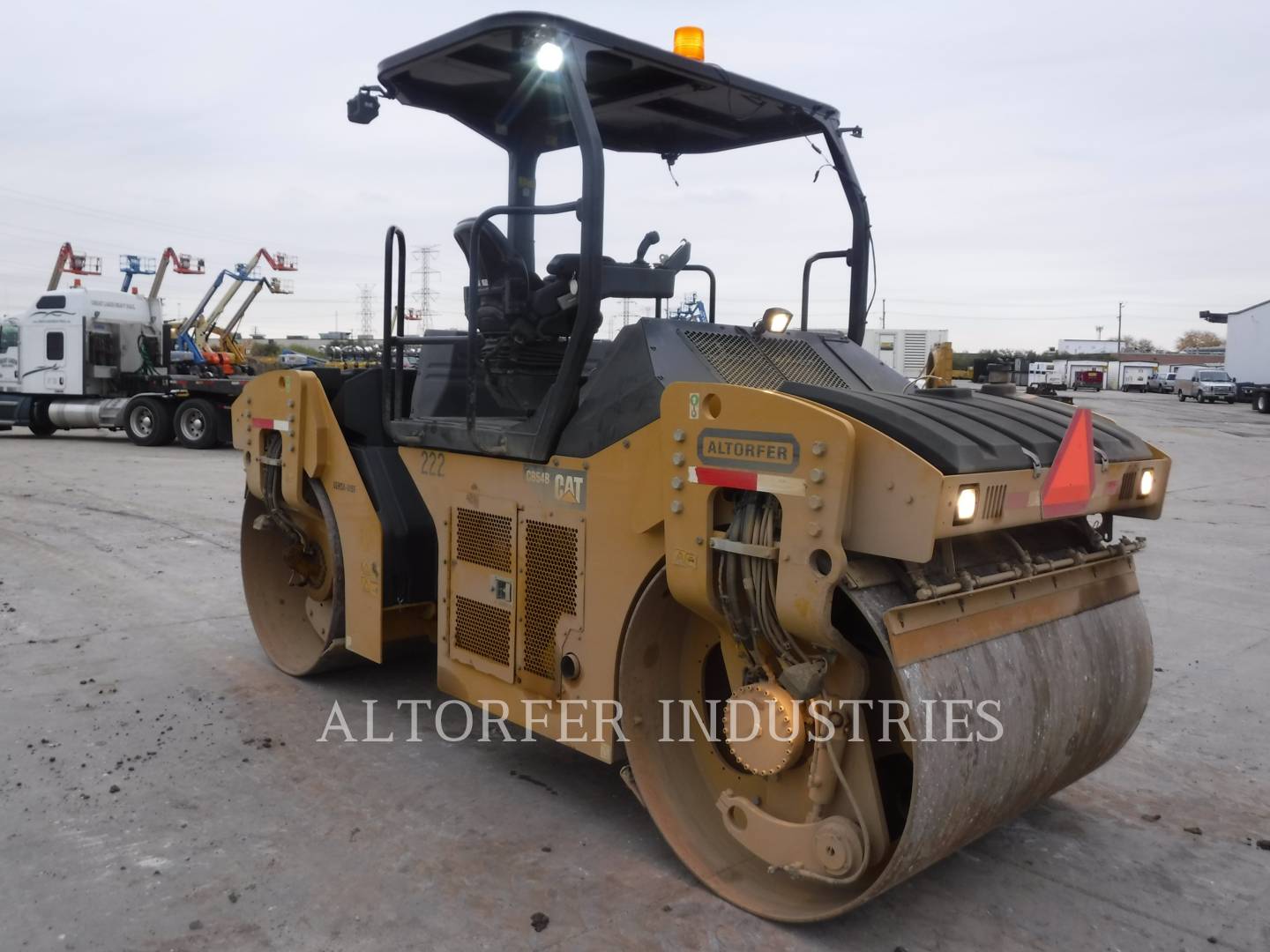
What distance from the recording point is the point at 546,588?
3701 millimetres

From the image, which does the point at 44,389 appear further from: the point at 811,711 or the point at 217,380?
the point at 811,711

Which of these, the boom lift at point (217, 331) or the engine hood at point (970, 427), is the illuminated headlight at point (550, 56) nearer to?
the engine hood at point (970, 427)

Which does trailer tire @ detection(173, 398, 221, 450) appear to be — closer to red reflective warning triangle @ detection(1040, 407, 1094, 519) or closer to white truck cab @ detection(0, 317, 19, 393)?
white truck cab @ detection(0, 317, 19, 393)

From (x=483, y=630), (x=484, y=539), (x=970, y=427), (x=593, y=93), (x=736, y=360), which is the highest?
(x=593, y=93)

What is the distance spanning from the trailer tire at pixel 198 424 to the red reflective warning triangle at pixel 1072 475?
1646 centimetres

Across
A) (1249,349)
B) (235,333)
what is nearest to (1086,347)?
(1249,349)

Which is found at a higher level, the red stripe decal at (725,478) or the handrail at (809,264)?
the handrail at (809,264)

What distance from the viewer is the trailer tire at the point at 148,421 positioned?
1783 cm

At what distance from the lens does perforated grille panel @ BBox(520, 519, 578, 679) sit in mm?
3595

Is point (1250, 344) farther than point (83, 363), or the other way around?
point (1250, 344)

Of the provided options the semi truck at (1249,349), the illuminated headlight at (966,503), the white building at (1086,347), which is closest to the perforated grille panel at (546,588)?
the illuminated headlight at (966,503)

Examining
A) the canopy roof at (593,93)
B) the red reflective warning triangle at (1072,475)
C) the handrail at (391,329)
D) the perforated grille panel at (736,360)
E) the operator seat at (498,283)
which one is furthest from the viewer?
the handrail at (391,329)

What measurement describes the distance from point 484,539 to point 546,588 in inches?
15.4

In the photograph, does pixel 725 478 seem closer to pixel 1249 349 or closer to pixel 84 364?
pixel 84 364
